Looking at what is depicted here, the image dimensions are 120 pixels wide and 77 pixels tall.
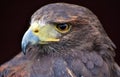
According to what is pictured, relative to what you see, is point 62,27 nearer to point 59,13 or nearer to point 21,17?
point 59,13

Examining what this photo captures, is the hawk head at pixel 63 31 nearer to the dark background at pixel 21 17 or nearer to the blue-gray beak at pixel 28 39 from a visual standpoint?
the blue-gray beak at pixel 28 39

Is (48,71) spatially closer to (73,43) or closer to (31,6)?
(73,43)

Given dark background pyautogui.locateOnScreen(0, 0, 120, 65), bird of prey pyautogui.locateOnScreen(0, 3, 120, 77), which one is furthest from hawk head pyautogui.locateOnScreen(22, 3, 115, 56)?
dark background pyautogui.locateOnScreen(0, 0, 120, 65)

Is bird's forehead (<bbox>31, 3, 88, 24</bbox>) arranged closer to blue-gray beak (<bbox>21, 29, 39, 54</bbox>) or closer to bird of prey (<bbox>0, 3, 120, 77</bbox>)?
bird of prey (<bbox>0, 3, 120, 77</bbox>)

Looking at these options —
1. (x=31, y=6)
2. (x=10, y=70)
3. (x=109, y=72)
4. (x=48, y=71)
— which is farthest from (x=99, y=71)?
(x=31, y=6)

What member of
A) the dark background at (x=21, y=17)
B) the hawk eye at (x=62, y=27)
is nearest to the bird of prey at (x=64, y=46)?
the hawk eye at (x=62, y=27)

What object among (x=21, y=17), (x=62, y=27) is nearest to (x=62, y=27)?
(x=62, y=27)
